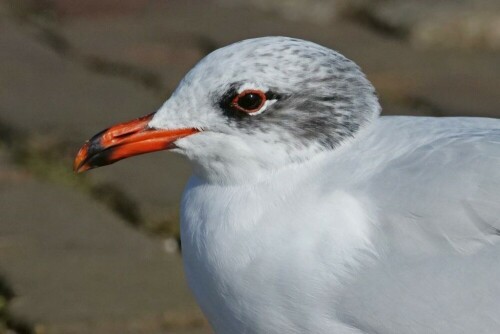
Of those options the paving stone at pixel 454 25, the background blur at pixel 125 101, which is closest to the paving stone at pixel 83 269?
the background blur at pixel 125 101

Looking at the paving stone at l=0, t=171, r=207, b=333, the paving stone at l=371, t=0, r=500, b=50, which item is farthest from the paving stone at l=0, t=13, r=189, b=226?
the paving stone at l=371, t=0, r=500, b=50

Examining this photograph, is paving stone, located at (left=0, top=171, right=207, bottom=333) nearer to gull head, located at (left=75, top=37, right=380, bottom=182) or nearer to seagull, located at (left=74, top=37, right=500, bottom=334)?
seagull, located at (left=74, top=37, right=500, bottom=334)

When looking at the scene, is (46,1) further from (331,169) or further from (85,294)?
(331,169)

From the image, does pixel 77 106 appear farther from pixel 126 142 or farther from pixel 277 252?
pixel 277 252

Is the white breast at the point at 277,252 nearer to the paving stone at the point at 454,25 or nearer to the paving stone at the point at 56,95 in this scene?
the paving stone at the point at 56,95

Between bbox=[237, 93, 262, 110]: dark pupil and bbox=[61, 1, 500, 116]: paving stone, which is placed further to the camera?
bbox=[61, 1, 500, 116]: paving stone

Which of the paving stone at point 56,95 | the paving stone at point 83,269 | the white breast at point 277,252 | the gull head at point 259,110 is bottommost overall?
the paving stone at point 56,95

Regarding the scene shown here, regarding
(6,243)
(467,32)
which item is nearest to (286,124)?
(6,243)

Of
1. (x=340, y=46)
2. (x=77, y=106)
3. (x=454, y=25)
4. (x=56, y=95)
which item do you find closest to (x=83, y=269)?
(x=77, y=106)
